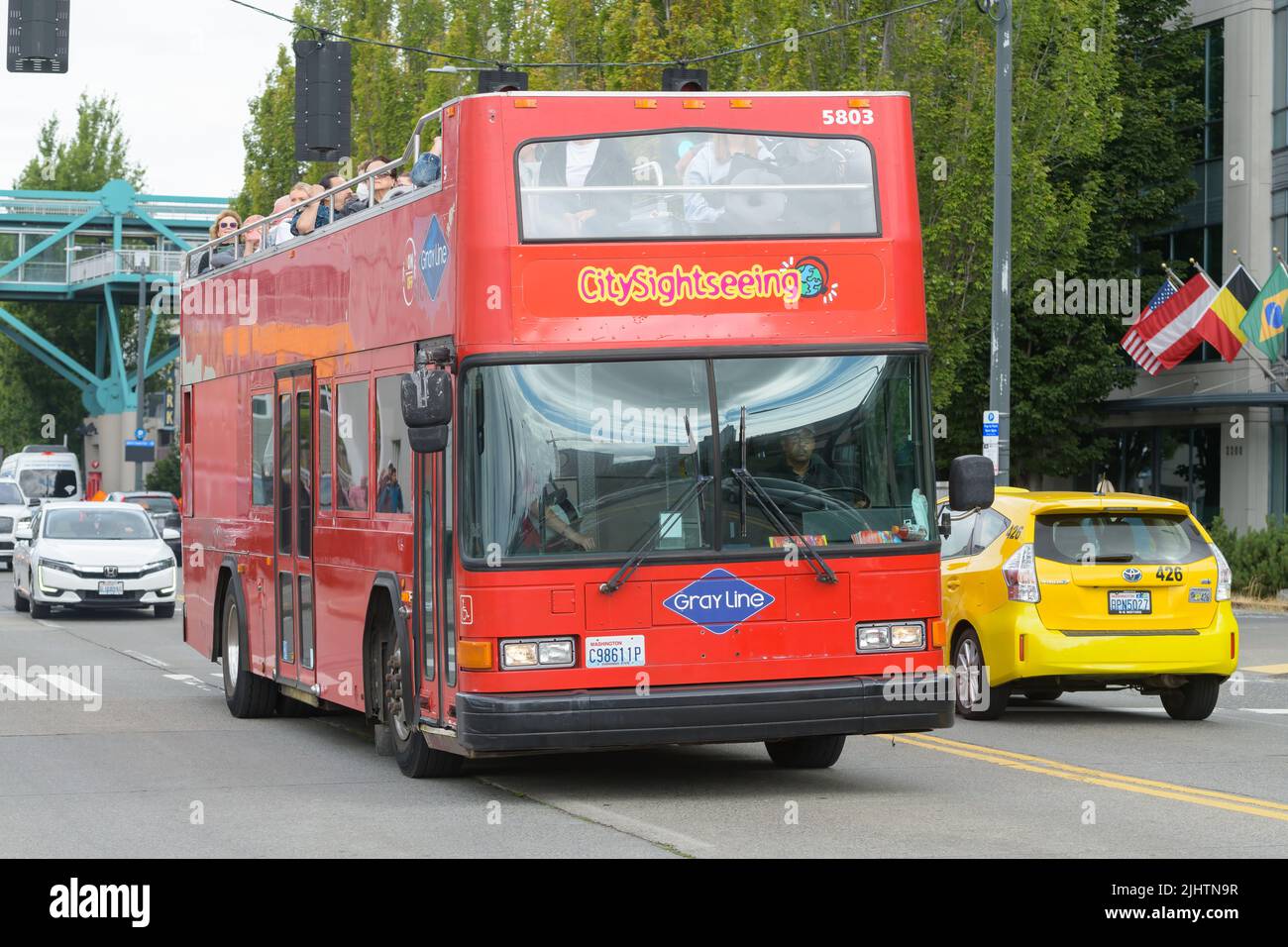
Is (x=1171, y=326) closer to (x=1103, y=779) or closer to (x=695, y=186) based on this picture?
(x=1103, y=779)

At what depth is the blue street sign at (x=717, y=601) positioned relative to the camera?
10789mm

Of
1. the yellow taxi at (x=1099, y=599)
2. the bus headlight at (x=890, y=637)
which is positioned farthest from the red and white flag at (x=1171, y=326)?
the bus headlight at (x=890, y=637)

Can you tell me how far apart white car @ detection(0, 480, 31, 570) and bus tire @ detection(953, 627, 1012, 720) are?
114 feet

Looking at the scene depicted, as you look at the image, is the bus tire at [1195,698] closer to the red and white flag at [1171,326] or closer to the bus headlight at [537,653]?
the bus headlight at [537,653]

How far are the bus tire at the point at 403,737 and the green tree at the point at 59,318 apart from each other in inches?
3073

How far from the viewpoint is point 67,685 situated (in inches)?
750

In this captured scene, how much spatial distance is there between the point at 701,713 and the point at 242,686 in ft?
21.6

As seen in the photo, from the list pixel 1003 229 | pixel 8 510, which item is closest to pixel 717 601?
pixel 1003 229

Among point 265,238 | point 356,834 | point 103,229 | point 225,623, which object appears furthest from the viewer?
point 103,229

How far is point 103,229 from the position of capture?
86.4 m

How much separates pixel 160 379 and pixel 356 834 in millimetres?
84702

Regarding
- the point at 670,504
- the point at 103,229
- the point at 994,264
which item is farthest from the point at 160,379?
the point at 670,504

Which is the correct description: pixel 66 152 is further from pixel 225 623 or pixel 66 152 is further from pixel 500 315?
pixel 500 315

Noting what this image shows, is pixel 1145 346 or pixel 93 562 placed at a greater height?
pixel 1145 346
